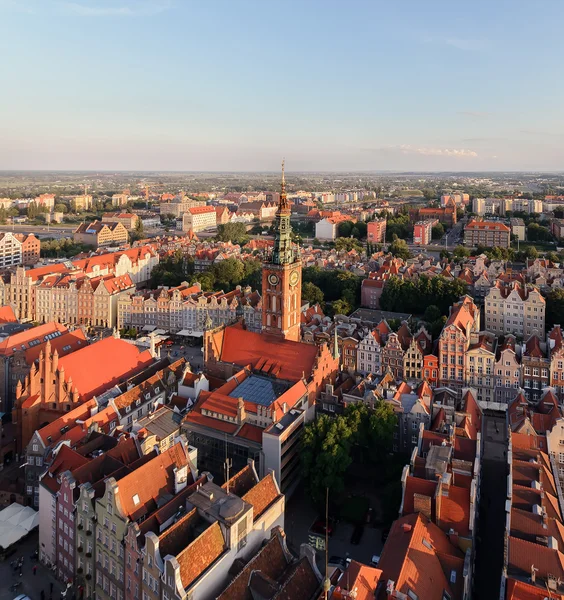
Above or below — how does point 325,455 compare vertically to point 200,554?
below

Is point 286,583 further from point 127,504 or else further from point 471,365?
point 471,365

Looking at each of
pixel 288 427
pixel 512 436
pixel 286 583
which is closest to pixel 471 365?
pixel 512 436

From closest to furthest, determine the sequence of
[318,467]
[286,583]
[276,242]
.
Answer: [286,583] → [318,467] → [276,242]

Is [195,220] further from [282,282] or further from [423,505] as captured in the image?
[423,505]

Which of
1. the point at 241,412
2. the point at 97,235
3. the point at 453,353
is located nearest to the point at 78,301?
the point at 241,412

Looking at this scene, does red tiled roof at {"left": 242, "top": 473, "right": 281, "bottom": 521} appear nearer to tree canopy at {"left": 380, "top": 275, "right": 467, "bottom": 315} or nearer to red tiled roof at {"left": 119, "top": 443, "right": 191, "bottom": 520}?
red tiled roof at {"left": 119, "top": 443, "right": 191, "bottom": 520}

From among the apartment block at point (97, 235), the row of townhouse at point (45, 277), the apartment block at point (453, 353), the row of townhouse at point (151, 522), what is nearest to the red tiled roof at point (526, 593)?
the row of townhouse at point (151, 522)
